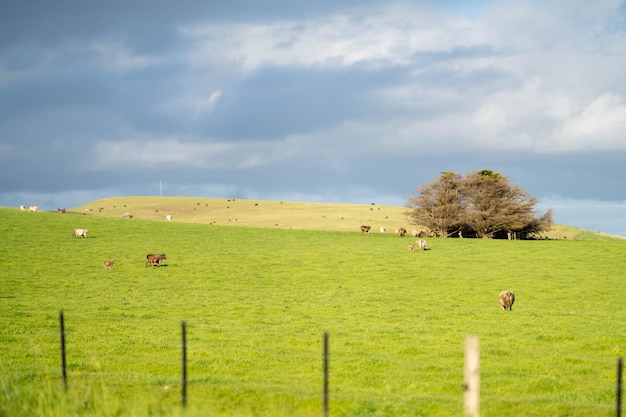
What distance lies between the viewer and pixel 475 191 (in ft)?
253

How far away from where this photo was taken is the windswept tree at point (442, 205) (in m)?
76.3

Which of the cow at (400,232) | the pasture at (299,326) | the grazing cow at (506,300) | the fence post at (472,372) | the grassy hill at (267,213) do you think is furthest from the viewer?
the grassy hill at (267,213)

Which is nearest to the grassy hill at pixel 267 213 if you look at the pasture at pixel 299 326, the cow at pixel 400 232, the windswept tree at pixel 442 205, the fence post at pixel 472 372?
the windswept tree at pixel 442 205

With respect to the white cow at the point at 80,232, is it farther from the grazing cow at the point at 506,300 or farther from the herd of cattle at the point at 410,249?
the grazing cow at the point at 506,300

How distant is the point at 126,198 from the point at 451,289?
358 feet

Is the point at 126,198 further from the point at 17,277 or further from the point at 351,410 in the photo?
the point at 351,410

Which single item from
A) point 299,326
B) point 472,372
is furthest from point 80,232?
point 472,372

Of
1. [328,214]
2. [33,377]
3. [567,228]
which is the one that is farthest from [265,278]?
[567,228]

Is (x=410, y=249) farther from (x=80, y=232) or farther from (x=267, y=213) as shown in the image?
(x=267, y=213)

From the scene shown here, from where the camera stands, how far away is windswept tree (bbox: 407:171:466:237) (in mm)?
76312

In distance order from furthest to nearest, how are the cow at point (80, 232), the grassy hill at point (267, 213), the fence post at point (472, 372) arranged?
the grassy hill at point (267, 213), the cow at point (80, 232), the fence post at point (472, 372)

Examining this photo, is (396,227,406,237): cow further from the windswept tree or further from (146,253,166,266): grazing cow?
(146,253,166,266): grazing cow

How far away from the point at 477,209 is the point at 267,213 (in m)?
43.0

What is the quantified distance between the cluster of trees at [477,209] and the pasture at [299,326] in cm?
1428
